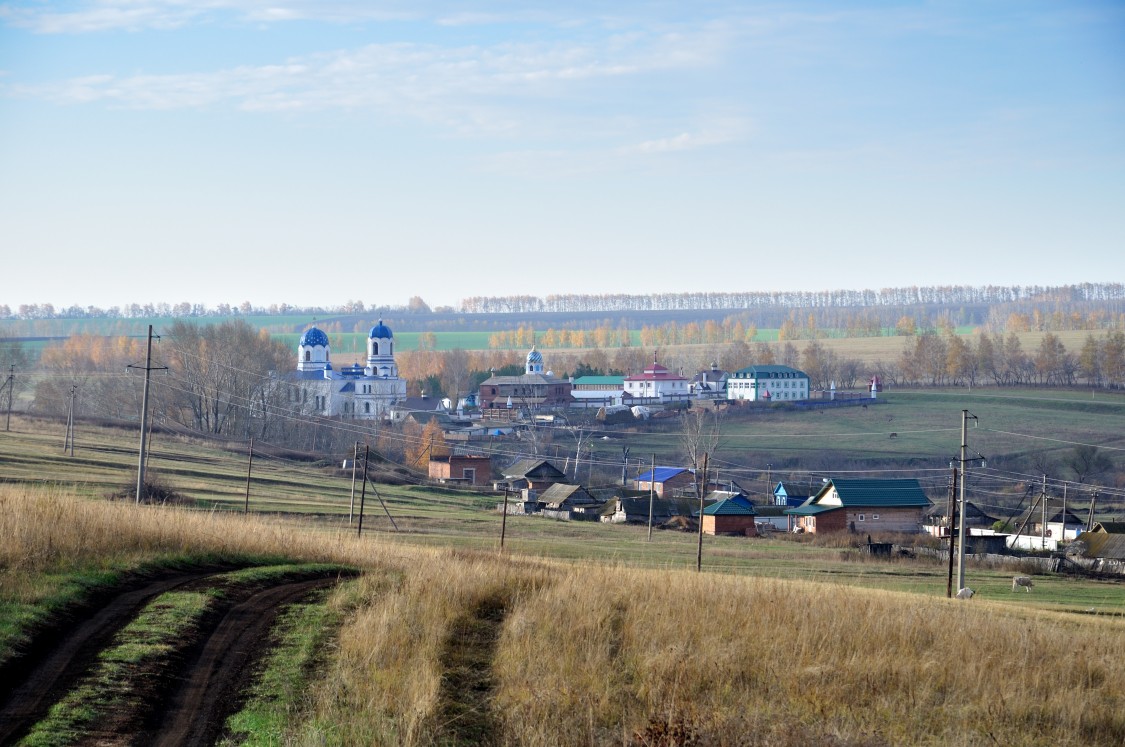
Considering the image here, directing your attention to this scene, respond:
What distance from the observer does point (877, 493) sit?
214ft

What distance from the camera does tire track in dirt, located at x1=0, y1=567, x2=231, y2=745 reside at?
9.06 m

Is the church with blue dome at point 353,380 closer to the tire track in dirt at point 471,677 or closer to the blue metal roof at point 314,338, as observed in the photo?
the blue metal roof at point 314,338

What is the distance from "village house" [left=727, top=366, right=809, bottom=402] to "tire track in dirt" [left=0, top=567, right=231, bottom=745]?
118 meters

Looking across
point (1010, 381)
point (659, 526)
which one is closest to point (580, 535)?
point (659, 526)

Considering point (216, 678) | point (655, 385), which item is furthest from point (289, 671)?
point (655, 385)

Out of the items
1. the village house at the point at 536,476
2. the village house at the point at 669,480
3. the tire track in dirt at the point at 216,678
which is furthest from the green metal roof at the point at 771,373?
the tire track in dirt at the point at 216,678

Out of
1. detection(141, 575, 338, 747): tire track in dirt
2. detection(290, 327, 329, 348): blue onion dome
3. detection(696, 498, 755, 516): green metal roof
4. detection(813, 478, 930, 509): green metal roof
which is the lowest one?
detection(696, 498, 755, 516): green metal roof

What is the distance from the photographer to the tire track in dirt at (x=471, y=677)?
391 inches

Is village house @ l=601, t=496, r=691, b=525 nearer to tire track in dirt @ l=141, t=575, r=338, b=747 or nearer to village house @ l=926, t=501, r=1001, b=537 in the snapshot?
village house @ l=926, t=501, r=1001, b=537

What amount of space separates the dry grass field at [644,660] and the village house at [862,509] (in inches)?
1872

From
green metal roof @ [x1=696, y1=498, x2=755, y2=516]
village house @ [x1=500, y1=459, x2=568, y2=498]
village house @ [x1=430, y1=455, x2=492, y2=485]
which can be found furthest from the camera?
village house @ [x1=430, y1=455, x2=492, y2=485]

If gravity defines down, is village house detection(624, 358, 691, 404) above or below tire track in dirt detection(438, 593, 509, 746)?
above

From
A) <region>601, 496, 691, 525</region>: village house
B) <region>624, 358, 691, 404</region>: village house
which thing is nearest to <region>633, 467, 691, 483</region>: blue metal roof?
<region>601, 496, 691, 525</region>: village house

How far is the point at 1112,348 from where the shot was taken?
141 metres
